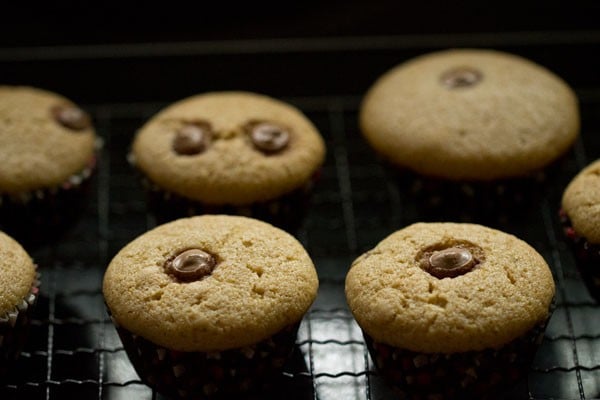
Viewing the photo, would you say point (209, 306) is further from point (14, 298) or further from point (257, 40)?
point (257, 40)

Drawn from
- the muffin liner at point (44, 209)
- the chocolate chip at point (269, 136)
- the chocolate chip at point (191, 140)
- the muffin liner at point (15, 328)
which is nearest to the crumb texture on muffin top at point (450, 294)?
the chocolate chip at point (269, 136)

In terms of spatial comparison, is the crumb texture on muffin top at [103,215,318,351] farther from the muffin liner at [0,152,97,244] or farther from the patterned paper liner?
the muffin liner at [0,152,97,244]

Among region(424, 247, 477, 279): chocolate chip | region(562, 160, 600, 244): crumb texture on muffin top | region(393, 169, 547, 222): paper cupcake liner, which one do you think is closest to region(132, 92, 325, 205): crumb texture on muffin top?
region(393, 169, 547, 222): paper cupcake liner

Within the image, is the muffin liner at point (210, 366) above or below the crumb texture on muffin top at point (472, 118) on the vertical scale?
below

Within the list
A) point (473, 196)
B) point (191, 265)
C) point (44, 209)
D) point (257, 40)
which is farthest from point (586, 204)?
point (44, 209)

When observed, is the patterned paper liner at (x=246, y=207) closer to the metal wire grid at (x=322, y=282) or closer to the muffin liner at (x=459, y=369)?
the metal wire grid at (x=322, y=282)

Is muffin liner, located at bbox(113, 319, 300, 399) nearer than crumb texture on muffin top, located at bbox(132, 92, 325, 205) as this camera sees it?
Yes

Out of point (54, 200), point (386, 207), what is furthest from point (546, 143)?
point (54, 200)
